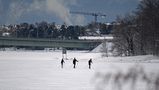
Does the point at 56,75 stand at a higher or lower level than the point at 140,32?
lower

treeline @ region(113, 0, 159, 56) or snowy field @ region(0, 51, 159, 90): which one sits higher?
treeline @ region(113, 0, 159, 56)

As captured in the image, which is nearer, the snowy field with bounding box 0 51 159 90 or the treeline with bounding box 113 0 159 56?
the snowy field with bounding box 0 51 159 90

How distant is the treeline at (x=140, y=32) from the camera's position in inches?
3014

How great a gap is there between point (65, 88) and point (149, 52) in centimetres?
5976

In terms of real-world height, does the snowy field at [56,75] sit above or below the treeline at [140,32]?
below

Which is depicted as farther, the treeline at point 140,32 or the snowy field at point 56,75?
the treeline at point 140,32

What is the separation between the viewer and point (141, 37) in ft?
261

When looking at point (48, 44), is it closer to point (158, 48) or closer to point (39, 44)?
point (39, 44)

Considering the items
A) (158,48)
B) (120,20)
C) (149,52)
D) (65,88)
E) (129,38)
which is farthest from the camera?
(120,20)

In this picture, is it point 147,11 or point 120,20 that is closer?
point 147,11

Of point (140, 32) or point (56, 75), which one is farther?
point (140, 32)

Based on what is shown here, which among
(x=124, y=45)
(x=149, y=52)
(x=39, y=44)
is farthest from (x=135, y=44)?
(x=39, y=44)

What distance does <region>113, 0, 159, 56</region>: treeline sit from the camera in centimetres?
7656

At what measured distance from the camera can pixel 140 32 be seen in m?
79.9
